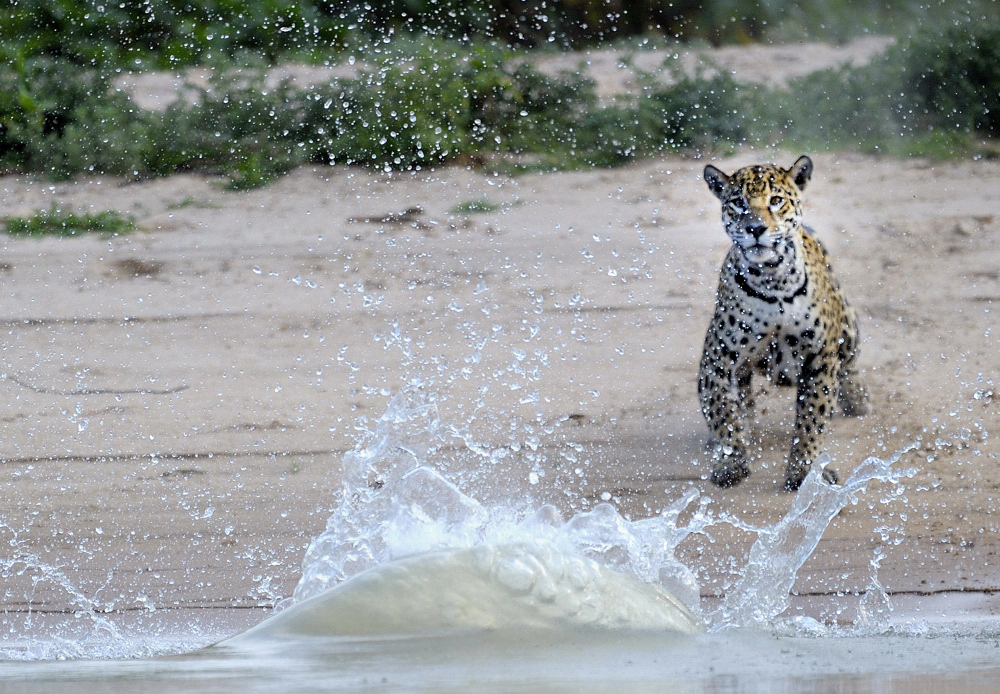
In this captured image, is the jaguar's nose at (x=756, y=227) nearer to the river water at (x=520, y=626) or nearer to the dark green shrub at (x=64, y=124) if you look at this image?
the river water at (x=520, y=626)

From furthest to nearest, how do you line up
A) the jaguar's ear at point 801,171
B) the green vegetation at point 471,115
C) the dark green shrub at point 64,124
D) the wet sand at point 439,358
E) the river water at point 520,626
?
the green vegetation at point 471,115
the dark green shrub at point 64,124
the jaguar's ear at point 801,171
the wet sand at point 439,358
the river water at point 520,626

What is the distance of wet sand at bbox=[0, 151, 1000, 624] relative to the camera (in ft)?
18.5

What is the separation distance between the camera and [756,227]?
582cm

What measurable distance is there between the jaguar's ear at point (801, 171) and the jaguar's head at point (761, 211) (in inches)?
0.4

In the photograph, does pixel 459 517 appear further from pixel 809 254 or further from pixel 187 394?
pixel 187 394

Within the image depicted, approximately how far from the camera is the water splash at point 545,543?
471 cm

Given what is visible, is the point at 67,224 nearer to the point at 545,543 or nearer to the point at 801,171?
the point at 801,171

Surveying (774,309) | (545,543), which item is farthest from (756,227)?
(545,543)

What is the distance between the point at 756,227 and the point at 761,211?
0.06 meters

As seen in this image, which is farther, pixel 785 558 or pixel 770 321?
pixel 770 321

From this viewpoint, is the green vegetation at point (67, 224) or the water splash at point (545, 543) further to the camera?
the green vegetation at point (67, 224)

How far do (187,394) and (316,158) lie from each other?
2.89 m

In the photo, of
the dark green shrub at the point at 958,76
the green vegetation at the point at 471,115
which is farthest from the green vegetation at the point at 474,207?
the dark green shrub at the point at 958,76

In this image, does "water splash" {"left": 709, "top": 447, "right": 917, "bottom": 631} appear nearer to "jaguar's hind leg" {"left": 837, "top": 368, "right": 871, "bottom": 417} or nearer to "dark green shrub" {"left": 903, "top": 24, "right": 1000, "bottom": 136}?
"jaguar's hind leg" {"left": 837, "top": 368, "right": 871, "bottom": 417}
